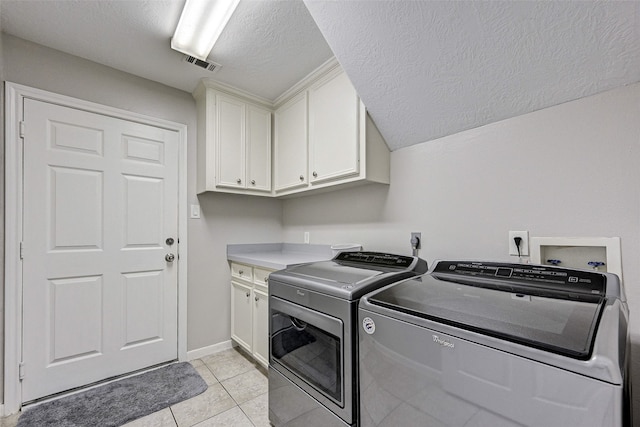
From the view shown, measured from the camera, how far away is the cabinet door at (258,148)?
241cm

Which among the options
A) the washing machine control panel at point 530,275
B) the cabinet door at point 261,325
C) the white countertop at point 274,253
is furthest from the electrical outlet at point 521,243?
the cabinet door at point 261,325

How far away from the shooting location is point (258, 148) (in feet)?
8.07

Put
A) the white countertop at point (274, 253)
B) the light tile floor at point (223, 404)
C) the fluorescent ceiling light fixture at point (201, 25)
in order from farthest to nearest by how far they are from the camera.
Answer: the white countertop at point (274, 253) < the light tile floor at point (223, 404) < the fluorescent ceiling light fixture at point (201, 25)

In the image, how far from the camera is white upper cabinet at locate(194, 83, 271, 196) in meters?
2.22

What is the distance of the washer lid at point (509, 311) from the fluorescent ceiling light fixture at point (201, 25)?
5.50 ft

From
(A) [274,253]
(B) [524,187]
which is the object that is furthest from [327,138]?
(A) [274,253]

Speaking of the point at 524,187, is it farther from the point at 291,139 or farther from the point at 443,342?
the point at 291,139

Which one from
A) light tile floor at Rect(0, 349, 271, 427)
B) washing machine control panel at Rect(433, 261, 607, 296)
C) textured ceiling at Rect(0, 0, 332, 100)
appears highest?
textured ceiling at Rect(0, 0, 332, 100)

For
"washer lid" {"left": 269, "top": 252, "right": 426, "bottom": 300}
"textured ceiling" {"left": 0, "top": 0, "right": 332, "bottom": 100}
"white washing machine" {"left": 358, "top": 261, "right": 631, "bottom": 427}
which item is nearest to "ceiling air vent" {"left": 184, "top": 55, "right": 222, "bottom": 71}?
"textured ceiling" {"left": 0, "top": 0, "right": 332, "bottom": 100}

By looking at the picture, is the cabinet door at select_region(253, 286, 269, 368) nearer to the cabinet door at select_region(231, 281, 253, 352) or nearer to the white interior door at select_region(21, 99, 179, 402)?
the cabinet door at select_region(231, 281, 253, 352)

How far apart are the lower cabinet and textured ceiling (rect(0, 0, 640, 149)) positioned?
1.43 m

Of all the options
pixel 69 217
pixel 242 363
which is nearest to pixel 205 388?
pixel 242 363

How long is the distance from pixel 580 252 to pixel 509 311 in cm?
62

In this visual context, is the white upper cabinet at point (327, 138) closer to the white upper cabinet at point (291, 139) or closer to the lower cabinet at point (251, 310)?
the white upper cabinet at point (291, 139)
